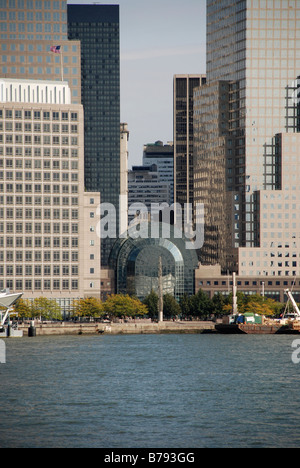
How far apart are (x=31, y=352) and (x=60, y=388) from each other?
49361 millimetres

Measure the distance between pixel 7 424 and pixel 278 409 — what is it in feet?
83.3

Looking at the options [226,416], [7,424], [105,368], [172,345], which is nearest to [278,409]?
[226,416]

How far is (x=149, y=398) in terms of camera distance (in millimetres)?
98812

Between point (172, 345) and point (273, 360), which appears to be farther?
point (172, 345)

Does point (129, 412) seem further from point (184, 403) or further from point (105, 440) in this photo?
point (105, 440)

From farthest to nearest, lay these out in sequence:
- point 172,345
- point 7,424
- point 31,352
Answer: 1. point 172,345
2. point 31,352
3. point 7,424

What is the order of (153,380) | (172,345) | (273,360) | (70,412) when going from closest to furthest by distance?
(70,412), (153,380), (273,360), (172,345)

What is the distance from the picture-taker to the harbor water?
76875 mm

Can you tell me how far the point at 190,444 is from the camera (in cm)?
7381

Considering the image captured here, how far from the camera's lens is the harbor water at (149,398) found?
7688 centimetres

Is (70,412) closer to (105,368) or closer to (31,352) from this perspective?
(105,368)

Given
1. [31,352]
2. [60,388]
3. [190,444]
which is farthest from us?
[31,352]

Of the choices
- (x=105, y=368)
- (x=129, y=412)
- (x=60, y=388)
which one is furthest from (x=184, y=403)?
(x=105, y=368)

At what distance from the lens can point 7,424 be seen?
82.2 meters
